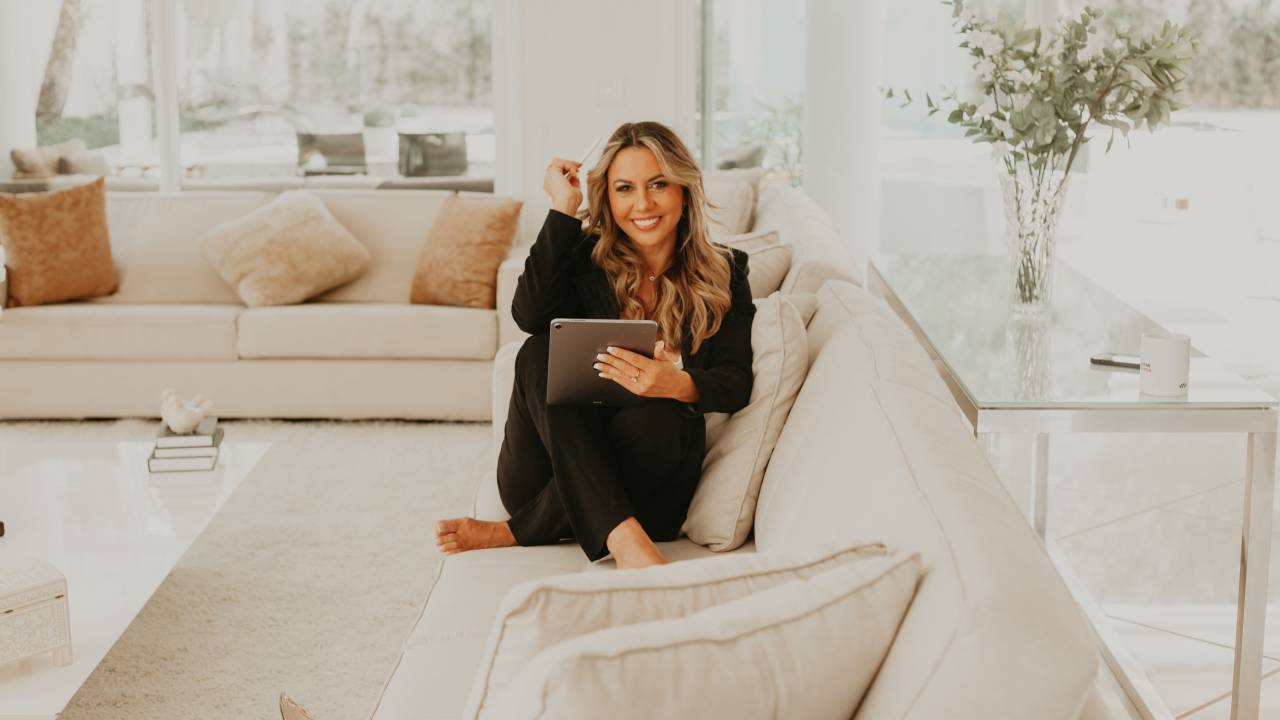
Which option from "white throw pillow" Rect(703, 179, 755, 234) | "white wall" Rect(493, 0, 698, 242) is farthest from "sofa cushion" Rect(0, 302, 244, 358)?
"white throw pillow" Rect(703, 179, 755, 234)

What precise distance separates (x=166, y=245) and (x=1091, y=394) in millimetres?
3943

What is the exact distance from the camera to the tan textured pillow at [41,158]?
231 inches

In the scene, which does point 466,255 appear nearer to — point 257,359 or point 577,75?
point 257,359

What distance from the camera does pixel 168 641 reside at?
2910 millimetres

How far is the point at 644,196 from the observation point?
262cm

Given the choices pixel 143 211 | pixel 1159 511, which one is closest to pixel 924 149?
pixel 1159 511

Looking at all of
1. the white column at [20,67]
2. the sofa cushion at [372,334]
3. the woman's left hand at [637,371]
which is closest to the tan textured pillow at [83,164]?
the white column at [20,67]

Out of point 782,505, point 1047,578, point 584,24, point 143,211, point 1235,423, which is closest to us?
point 1047,578

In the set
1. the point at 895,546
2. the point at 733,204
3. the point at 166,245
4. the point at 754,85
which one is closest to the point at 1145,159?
the point at 754,85

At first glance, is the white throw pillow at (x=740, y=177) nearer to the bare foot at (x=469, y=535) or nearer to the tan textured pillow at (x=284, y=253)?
the tan textured pillow at (x=284, y=253)

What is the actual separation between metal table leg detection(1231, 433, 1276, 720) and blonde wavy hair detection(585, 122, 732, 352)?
3.28ft

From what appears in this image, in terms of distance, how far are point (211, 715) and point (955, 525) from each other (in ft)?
5.79

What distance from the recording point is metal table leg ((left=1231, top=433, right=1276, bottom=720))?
2.23m

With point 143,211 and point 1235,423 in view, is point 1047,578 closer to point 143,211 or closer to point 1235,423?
point 1235,423
